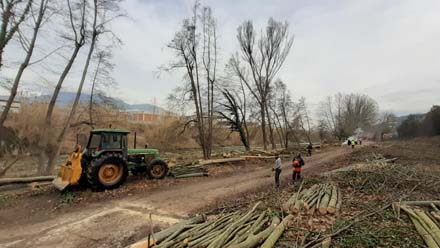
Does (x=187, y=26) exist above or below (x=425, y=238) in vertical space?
above

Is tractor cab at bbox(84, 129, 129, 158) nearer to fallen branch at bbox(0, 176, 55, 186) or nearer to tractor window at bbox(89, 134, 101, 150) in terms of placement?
tractor window at bbox(89, 134, 101, 150)

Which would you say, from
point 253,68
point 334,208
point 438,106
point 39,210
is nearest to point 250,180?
point 334,208

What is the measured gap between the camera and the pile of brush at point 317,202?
6934 millimetres

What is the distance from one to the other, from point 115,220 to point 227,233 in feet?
12.2

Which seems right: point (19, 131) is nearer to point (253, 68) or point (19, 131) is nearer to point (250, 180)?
point (250, 180)

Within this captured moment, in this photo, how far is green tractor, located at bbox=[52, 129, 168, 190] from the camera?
10.2 metres

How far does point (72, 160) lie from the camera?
402 inches

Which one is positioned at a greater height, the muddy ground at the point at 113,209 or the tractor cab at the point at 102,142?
the tractor cab at the point at 102,142

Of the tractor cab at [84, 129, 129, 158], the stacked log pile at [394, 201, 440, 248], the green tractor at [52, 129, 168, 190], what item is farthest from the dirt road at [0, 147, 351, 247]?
the stacked log pile at [394, 201, 440, 248]

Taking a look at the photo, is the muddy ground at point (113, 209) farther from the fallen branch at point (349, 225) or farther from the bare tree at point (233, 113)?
the bare tree at point (233, 113)

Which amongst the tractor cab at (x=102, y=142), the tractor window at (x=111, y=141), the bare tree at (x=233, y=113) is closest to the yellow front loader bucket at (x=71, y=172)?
the tractor cab at (x=102, y=142)

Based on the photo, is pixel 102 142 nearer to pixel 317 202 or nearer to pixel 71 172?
pixel 71 172

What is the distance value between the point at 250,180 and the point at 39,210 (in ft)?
27.7

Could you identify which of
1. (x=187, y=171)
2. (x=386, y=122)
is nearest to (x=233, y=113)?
(x=187, y=171)
